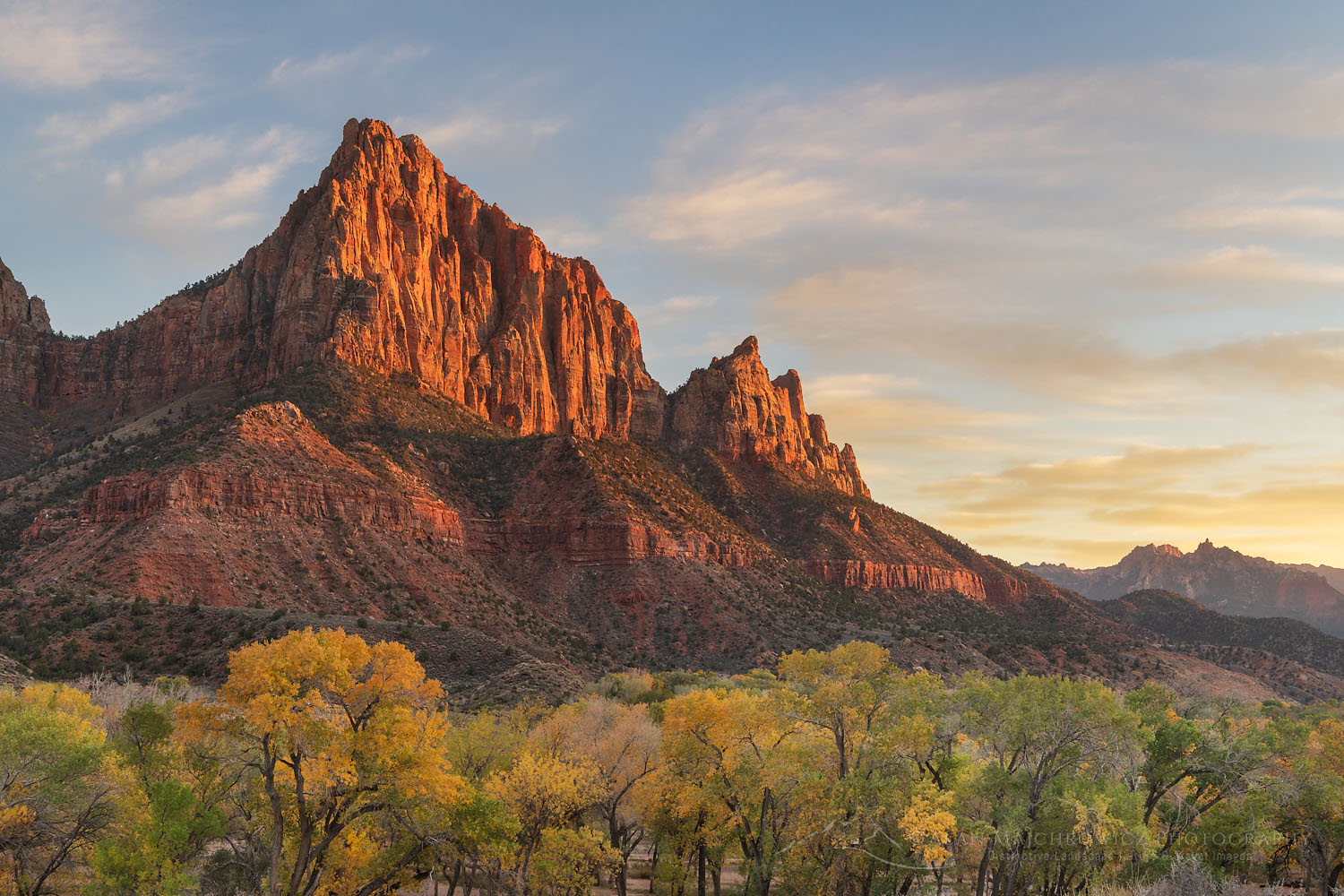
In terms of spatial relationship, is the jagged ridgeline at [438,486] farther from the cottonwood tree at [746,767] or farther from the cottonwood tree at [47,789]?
the cottonwood tree at [746,767]

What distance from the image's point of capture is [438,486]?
4267 inches

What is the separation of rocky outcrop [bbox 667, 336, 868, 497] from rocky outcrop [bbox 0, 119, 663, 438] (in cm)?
558

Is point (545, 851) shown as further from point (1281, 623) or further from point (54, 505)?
point (1281, 623)

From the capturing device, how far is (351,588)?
8294 cm

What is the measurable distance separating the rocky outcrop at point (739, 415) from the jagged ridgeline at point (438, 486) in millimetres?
663

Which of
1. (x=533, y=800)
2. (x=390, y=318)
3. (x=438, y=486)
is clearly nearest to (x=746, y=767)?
(x=533, y=800)

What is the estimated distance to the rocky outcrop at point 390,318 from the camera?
120438mm

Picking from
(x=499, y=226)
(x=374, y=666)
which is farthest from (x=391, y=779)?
(x=499, y=226)

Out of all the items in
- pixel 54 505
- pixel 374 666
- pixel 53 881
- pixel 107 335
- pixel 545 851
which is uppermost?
pixel 107 335

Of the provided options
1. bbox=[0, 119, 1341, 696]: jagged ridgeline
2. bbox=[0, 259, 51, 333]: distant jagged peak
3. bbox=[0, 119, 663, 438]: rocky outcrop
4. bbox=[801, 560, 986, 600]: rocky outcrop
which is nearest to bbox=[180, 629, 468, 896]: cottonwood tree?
A: bbox=[0, 119, 1341, 696]: jagged ridgeline

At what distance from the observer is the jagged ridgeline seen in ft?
256

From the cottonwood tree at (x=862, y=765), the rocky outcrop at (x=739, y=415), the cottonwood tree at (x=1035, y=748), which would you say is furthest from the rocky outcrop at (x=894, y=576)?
the cottonwood tree at (x=862, y=765)

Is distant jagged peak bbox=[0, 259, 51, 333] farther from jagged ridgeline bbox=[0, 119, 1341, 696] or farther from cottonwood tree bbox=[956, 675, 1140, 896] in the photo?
cottonwood tree bbox=[956, 675, 1140, 896]

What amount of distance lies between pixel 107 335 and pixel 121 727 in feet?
432
